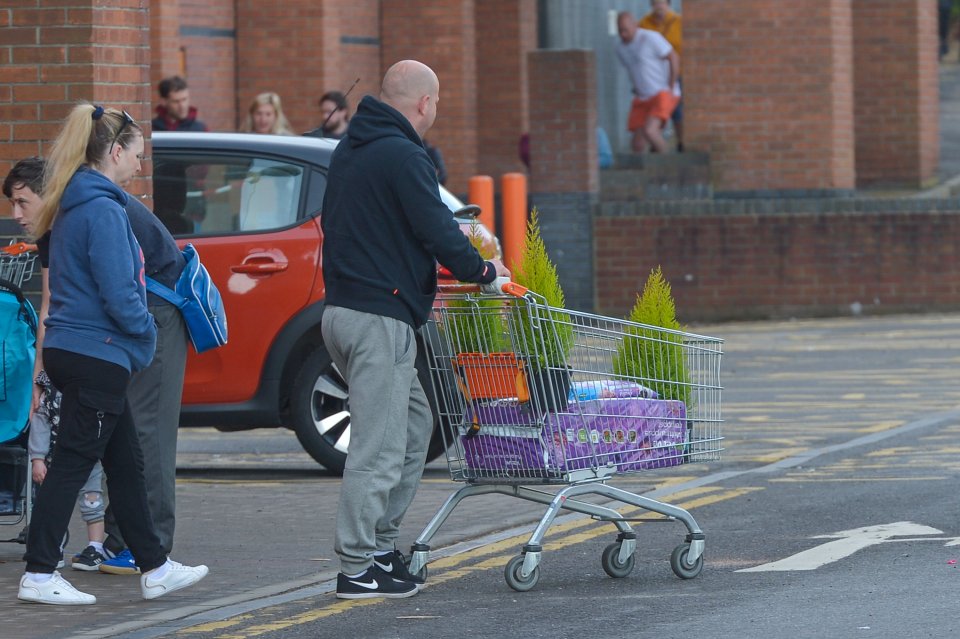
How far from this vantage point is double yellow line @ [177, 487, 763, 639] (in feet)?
22.5

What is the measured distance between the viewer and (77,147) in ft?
23.6

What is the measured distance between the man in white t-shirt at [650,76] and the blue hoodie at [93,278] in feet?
55.2

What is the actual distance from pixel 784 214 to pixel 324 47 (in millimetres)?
5407

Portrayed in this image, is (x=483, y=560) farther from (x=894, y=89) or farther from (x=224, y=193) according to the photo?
(x=894, y=89)

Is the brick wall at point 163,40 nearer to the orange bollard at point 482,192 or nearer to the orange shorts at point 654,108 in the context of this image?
the orange bollard at point 482,192

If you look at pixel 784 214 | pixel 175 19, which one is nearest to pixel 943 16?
pixel 784 214

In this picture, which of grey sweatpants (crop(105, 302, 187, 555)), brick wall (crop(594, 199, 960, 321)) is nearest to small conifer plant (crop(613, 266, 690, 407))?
grey sweatpants (crop(105, 302, 187, 555))

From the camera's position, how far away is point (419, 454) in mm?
7418

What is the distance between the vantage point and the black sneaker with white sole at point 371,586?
23.7 ft

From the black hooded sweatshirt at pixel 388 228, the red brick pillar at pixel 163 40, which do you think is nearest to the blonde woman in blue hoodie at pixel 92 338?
the black hooded sweatshirt at pixel 388 228

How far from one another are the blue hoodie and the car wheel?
11.7 feet

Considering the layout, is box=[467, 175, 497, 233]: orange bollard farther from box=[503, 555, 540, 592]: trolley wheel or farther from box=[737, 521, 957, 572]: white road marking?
box=[503, 555, 540, 592]: trolley wheel

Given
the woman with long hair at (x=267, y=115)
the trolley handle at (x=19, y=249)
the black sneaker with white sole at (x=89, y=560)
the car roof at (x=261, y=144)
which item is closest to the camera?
the black sneaker with white sole at (x=89, y=560)

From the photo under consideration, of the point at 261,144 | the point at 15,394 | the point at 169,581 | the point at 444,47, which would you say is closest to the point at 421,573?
the point at 169,581
